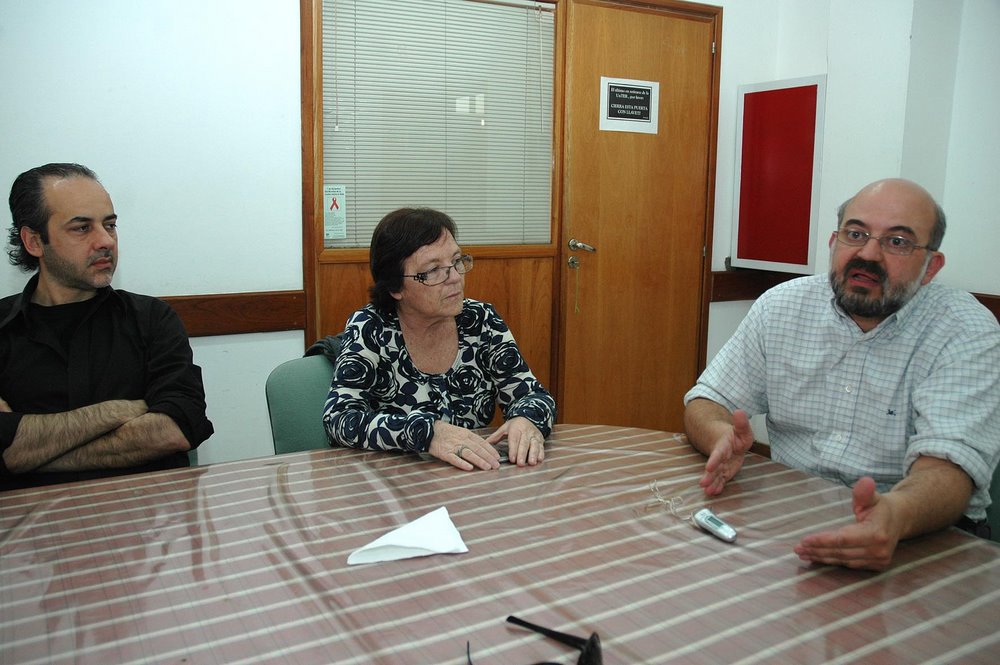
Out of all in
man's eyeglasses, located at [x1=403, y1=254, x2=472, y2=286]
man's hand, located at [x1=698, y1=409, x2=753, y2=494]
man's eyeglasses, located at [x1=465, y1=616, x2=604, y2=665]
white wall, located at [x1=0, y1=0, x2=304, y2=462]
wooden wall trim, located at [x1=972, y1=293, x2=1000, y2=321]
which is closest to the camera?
man's eyeglasses, located at [x1=465, y1=616, x2=604, y2=665]

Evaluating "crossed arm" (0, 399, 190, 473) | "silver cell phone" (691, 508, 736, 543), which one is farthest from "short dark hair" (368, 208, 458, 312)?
"silver cell phone" (691, 508, 736, 543)

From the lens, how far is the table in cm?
105

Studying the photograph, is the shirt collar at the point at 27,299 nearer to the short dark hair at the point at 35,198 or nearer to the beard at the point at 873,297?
the short dark hair at the point at 35,198

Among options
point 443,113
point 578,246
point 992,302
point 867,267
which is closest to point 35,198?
point 443,113

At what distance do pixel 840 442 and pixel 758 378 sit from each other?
27 cm

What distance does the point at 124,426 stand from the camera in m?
2.04

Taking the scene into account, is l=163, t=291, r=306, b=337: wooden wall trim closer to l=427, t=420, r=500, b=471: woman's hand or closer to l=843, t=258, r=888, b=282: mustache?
l=427, t=420, r=500, b=471: woman's hand

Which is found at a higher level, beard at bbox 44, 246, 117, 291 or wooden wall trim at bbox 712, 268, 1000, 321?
beard at bbox 44, 246, 117, 291

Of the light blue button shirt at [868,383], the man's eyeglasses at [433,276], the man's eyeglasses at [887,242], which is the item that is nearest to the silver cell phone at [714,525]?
the light blue button shirt at [868,383]

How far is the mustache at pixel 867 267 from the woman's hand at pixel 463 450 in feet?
3.11

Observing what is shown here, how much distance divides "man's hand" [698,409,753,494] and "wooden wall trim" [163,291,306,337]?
224 cm

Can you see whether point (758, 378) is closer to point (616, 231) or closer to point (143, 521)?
point (143, 521)

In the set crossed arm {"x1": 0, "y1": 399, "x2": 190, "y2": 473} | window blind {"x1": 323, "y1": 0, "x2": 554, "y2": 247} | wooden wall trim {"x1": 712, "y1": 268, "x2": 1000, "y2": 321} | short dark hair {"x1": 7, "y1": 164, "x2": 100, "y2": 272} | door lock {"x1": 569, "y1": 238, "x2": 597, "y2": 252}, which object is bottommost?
crossed arm {"x1": 0, "y1": 399, "x2": 190, "y2": 473}

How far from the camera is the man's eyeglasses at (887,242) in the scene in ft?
6.25
